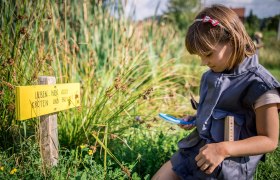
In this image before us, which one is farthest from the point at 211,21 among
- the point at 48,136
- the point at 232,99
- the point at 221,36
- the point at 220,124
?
the point at 48,136

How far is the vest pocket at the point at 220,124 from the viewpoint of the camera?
1408 mm

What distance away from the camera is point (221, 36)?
1.38 m

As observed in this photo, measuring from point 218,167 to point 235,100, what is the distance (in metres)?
0.33

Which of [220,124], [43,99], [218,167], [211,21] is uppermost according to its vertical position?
[211,21]

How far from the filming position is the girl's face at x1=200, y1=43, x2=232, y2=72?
1393mm

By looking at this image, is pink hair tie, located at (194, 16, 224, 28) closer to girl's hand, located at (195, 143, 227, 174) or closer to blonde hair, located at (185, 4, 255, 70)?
blonde hair, located at (185, 4, 255, 70)

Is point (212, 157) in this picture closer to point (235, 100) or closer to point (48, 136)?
point (235, 100)

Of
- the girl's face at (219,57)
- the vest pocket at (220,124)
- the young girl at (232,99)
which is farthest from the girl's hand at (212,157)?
the girl's face at (219,57)

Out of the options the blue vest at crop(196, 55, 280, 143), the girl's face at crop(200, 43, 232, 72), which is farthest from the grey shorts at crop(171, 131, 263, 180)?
the girl's face at crop(200, 43, 232, 72)

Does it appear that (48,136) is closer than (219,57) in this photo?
No

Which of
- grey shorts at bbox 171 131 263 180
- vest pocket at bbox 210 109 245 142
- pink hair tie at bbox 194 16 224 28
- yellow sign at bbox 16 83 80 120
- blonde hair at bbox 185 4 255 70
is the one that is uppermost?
pink hair tie at bbox 194 16 224 28

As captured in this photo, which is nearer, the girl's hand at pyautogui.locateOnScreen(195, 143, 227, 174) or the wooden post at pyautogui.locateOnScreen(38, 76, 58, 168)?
the girl's hand at pyautogui.locateOnScreen(195, 143, 227, 174)

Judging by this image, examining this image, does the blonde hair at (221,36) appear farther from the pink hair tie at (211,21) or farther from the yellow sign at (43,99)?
the yellow sign at (43,99)

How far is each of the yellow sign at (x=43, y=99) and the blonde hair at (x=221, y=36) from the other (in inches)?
30.3
